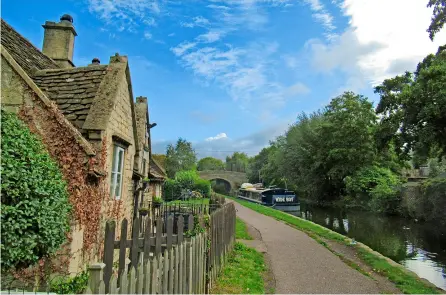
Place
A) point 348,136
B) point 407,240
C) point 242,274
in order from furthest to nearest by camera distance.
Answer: point 348,136 < point 407,240 < point 242,274

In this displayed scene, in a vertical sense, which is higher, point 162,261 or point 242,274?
point 162,261

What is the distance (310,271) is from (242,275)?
2151 mm

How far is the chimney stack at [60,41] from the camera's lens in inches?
450

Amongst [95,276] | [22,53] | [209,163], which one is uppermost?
[209,163]

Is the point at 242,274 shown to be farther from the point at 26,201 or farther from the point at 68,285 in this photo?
the point at 26,201

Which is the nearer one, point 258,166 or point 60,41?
point 60,41

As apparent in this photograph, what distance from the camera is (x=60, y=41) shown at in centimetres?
1147

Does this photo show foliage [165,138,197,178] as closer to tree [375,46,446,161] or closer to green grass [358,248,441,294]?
tree [375,46,446,161]

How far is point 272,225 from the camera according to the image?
17406 mm

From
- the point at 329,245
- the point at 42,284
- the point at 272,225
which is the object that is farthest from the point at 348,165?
the point at 42,284

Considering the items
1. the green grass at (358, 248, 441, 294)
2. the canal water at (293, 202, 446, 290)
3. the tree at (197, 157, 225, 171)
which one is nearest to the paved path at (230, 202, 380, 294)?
the green grass at (358, 248, 441, 294)

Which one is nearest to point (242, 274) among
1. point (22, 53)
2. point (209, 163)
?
point (22, 53)

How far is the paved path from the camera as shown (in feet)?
22.5

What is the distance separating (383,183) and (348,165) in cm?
638
